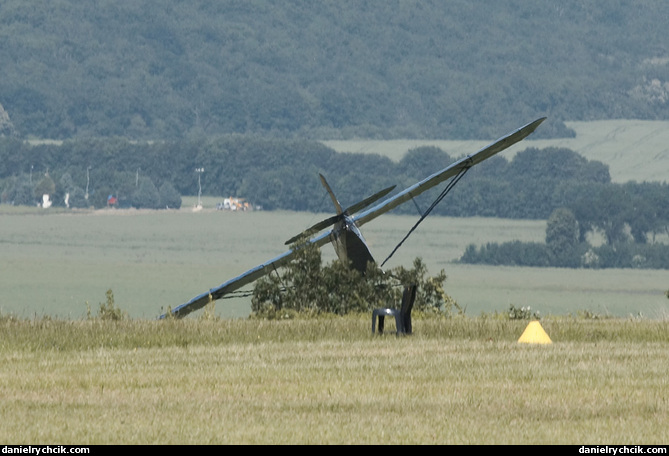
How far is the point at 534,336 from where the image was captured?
18125mm

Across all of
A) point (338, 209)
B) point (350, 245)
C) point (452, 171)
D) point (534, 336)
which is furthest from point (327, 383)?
point (452, 171)

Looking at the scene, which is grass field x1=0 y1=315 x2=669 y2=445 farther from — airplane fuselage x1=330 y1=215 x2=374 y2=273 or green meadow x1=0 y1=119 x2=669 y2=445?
airplane fuselage x1=330 y1=215 x2=374 y2=273

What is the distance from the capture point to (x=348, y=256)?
39969 mm

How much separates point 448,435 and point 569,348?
7.41m

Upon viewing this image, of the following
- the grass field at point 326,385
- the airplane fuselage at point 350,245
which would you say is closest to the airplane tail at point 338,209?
the airplane fuselage at point 350,245

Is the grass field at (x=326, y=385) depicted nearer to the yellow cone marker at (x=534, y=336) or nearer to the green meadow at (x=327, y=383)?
the green meadow at (x=327, y=383)

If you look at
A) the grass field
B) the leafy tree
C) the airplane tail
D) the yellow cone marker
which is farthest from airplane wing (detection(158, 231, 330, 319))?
the yellow cone marker

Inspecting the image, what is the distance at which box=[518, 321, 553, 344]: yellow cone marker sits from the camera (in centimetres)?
1805

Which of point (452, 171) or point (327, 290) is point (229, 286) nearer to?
point (452, 171)

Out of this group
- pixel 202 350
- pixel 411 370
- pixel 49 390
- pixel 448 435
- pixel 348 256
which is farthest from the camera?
pixel 348 256

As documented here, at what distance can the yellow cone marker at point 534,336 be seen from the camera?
1805 cm

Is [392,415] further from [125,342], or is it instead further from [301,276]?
[301,276]

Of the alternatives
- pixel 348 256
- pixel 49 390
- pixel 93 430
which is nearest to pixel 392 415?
pixel 93 430

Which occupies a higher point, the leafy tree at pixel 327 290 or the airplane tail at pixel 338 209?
the airplane tail at pixel 338 209
